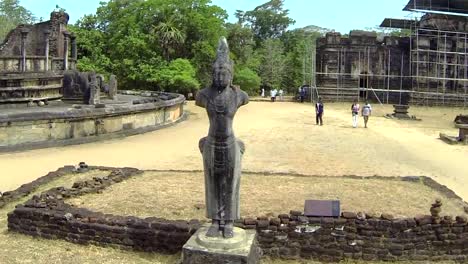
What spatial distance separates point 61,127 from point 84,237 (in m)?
8.81

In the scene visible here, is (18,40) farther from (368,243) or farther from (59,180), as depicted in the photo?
(368,243)

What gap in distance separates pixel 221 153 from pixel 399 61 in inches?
1378

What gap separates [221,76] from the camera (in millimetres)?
4781

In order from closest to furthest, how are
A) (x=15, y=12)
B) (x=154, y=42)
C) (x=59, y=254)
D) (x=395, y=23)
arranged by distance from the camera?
(x=59, y=254) < (x=154, y=42) < (x=395, y=23) < (x=15, y=12)

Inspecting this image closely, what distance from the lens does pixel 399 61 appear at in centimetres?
3722

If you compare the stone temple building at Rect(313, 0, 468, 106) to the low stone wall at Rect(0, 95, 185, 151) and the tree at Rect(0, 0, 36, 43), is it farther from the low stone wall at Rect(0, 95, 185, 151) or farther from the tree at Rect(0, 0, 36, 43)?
the tree at Rect(0, 0, 36, 43)

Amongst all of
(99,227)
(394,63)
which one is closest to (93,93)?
(99,227)

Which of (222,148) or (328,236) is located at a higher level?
(222,148)

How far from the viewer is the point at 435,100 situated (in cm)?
3531

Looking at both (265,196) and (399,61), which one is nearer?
(265,196)

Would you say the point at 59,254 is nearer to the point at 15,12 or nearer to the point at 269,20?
the point at 269,20

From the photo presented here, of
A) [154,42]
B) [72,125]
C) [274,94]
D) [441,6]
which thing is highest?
[441,6]

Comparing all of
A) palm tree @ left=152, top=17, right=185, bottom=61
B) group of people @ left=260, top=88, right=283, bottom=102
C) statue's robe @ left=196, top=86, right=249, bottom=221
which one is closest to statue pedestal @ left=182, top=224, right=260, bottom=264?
statue's robe @ left=196, top=86, right=249, bottom=221

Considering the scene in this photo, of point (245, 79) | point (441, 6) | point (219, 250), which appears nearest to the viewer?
point (219, 250)
